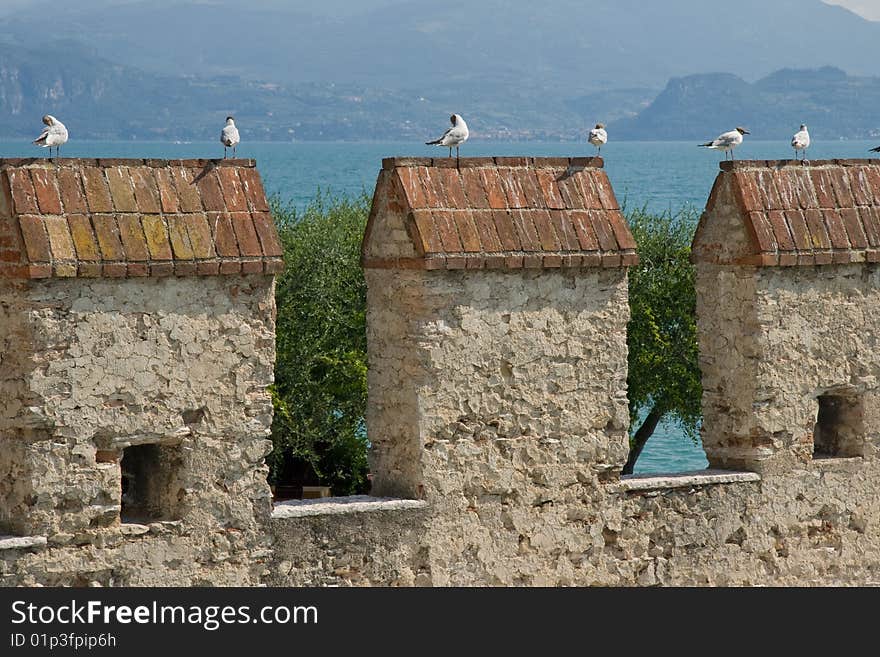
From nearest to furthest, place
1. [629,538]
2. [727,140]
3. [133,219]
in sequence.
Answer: [133,219], [629,538], [727,140]

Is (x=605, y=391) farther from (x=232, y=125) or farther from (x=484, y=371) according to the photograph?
(x=232, y=125)

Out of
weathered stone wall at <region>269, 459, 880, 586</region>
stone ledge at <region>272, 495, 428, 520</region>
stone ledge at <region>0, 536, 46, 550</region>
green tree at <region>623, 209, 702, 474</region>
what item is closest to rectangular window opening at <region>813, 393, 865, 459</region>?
weathered stone wall at <region>269, 459, 880, 586</region>

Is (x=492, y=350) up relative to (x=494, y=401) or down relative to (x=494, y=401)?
up

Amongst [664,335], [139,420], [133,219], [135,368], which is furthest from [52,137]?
[664,335]

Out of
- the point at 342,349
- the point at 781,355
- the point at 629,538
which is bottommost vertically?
the point at 629,538

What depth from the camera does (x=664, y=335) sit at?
31438 millimetres

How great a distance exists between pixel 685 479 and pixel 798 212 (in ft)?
7.71

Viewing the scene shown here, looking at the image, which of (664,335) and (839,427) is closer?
(839,427)

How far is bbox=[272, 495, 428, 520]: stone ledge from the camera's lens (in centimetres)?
1226

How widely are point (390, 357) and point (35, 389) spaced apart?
9.05 ft

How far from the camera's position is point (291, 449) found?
2916 cm

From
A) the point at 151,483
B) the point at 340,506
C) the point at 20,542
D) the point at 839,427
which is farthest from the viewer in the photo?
the point at 839,427

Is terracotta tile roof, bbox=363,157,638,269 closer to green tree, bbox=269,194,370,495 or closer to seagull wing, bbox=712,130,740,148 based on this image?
seagull wing, bbox=712,130,740,148

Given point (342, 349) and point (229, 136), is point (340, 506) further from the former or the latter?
point (342, 349)
